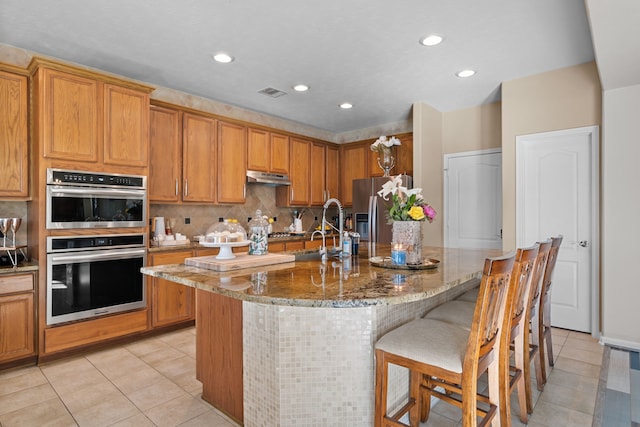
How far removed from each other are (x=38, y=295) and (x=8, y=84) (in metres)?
1.72

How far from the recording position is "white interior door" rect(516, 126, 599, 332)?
3436 millimetres

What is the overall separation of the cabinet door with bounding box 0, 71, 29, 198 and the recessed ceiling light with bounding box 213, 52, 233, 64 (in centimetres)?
157

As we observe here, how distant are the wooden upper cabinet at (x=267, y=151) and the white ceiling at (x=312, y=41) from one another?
711 mm

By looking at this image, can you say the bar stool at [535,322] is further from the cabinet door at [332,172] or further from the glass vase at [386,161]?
the cabinet door at [332,172]

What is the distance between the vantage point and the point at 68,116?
2.93 m

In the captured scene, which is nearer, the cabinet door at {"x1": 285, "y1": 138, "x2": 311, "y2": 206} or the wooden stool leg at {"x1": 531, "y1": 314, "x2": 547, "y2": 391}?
the wooden stool leg at {"x1": 531, "y1": 314, "x2": 547, "y2": 391}

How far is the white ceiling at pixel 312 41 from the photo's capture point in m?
2.43

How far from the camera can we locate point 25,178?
9.59 feet

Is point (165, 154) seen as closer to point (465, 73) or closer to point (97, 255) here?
point (97, 255)

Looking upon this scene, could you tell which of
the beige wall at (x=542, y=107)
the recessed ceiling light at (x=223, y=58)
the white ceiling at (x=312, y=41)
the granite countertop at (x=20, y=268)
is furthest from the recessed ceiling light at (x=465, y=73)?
the granite countertop at (x=20, y=268)

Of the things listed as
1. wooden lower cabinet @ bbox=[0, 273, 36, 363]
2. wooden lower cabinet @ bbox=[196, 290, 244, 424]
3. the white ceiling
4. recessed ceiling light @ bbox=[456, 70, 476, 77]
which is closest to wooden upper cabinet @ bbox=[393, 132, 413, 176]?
the white ceiling

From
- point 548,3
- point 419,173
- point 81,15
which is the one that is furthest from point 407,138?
point 81,15

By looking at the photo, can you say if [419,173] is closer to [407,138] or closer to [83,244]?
[407,138]

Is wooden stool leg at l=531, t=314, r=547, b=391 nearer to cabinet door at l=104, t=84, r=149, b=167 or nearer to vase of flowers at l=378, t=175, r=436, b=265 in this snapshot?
vase of flowers at l=378, t=175, r=436, b=265
